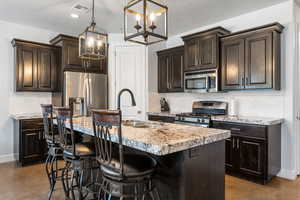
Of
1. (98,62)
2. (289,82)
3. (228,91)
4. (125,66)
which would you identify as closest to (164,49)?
(125,66)

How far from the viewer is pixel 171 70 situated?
4.88m

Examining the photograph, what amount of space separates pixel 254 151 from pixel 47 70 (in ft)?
13.5

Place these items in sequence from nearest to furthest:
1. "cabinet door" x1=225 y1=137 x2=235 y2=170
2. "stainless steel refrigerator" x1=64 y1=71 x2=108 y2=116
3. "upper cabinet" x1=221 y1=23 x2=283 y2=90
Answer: "upper cabinet" x1=221 y1=23 x2=283 y2=90 → "cabinet door" x1=225 y1=137 x2=235 y2=170 → "stainless steel refrigerator" x1=64 y1=71 x2=108 y2=116

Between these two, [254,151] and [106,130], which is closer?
[106,130]

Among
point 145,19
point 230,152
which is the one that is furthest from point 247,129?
point 145,19

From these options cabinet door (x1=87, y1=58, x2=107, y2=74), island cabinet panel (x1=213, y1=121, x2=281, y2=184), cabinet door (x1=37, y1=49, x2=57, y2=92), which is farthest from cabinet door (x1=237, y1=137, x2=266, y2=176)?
cabinet door (x1=37, y1=49, x2=57, y2=92)

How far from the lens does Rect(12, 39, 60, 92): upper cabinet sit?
4016 mm

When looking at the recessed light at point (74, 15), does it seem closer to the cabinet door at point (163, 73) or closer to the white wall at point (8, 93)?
the white wall at point (8, 93)

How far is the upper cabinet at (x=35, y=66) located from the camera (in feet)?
13.2

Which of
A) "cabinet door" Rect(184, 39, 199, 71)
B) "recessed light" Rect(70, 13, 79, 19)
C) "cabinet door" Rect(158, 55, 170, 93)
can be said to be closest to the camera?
"recessed light" Rect(70, 13, 79, 19)

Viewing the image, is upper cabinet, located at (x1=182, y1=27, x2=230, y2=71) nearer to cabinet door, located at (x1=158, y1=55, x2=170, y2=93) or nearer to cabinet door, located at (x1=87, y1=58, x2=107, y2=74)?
cabinet door, located at (x1=158, y1=55, x2=170, y2=93)

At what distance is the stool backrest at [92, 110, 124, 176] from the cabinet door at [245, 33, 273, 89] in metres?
2.68

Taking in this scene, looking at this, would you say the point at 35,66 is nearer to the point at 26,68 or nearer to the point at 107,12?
the point at 26,68

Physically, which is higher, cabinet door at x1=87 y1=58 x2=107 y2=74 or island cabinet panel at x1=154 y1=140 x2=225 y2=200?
cabinet door at x1=87 y1=58 x2=107 y2=74
